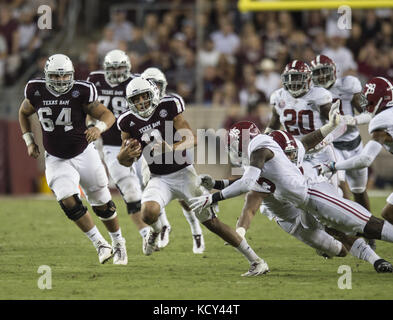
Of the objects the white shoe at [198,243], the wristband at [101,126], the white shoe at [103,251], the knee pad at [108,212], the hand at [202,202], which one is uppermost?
the wristband at [101,126]

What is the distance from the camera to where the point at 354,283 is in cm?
604

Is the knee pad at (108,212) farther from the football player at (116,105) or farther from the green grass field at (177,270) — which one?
the football player at (116,105)

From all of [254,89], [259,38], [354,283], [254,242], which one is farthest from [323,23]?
[354,283]

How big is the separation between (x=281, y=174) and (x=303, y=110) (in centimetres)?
188

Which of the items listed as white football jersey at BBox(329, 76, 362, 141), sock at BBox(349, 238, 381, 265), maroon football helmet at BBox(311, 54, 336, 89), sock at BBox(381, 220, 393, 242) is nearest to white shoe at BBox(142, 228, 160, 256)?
sock at BBox(349, 238, 381, 265)

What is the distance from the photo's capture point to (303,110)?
26.4 ft

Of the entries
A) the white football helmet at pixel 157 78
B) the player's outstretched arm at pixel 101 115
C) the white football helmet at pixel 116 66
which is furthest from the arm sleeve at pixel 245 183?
the white football helmet at pixel 116 66

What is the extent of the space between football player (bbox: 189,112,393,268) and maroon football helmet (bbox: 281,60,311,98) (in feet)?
5.08

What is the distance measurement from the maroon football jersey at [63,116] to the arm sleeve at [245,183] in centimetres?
173

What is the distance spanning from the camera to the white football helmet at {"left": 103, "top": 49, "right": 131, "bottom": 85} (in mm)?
8523

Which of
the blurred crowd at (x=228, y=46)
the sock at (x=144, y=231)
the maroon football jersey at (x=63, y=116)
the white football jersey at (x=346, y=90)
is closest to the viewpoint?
the maroon football jersey at (x=63, y=116)

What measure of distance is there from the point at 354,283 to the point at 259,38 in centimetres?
889

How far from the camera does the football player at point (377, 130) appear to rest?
6434 mm

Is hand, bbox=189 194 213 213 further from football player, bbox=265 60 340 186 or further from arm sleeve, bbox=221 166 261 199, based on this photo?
football player, bbox=265 60 340 186
